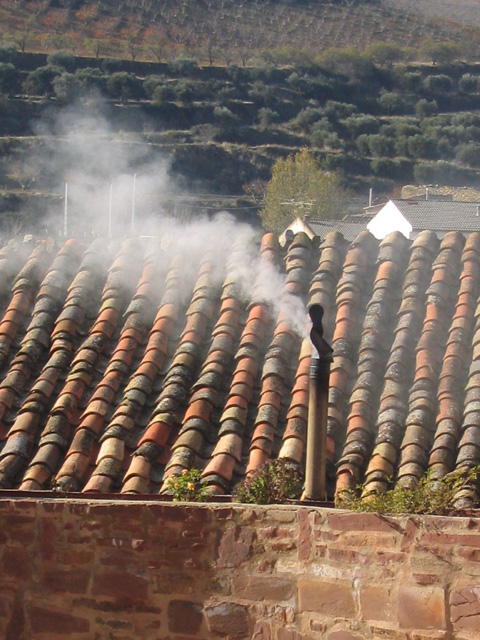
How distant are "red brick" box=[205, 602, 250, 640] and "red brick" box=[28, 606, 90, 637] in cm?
64

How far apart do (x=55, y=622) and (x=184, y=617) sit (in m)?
0.67

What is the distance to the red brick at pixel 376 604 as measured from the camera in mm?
4590

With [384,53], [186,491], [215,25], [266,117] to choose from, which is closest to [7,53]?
[266,117]

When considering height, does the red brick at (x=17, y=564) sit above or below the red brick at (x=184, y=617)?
above

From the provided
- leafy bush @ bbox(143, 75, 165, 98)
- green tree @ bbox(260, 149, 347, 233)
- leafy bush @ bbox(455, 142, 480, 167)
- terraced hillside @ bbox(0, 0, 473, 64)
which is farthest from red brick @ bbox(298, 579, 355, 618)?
terraced hillside @ bbox(0, 0, 473, 64)

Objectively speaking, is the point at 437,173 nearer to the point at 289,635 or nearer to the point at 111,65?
the point at 111,65

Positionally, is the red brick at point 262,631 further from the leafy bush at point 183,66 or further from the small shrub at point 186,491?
the leafy bush at point 183,66

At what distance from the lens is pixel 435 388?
7.82m

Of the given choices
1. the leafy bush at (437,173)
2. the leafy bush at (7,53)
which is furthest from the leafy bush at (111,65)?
the leafy bush at (437,173)

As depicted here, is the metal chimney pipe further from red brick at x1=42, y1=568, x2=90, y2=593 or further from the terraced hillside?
the terraced hillside

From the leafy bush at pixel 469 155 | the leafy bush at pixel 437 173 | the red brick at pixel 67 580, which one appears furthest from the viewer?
the leafy bush at pixel 469 155

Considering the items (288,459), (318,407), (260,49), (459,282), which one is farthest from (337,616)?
(260,49)

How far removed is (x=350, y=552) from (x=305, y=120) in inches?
2070

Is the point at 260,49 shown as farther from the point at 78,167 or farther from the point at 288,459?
the point at 288,459
